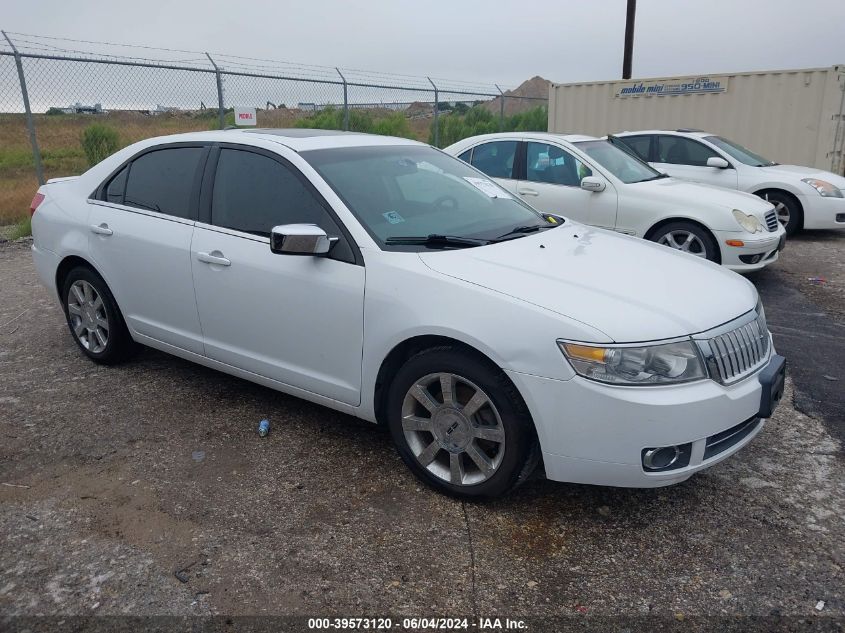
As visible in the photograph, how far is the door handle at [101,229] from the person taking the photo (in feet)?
14.8

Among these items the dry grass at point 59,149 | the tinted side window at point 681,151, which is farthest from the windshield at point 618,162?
the dry grass at point 59,149

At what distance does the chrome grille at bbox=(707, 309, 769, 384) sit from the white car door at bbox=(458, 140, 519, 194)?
4.84 meters

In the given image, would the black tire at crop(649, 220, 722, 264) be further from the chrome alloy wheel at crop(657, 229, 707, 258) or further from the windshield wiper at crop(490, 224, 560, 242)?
the windshield wiper at crop(490, 224, 560, 242)

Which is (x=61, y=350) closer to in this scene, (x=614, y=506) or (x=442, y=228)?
(x=442, y=228)

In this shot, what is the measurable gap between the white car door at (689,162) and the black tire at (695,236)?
3.00 meters

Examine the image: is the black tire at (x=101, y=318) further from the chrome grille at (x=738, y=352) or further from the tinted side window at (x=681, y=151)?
the tinted side window at (x=681, y=151)

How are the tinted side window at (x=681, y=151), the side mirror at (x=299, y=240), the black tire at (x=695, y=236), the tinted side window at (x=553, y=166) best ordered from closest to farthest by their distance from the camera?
the side mirror at (x=299, y=240), the black tire at (x=695, y=236), the tinted side window at (x=553, y=166), the tinted side window at (x=681, y=151)

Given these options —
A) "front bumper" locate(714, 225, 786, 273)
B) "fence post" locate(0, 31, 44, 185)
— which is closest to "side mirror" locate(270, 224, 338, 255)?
"front bumper" locate(714, 225, 786, 273)

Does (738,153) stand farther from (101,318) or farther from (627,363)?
(101,318)

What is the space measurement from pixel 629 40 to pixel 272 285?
1831 centimetres

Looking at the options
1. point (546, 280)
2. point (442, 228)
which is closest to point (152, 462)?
point (442, 228)

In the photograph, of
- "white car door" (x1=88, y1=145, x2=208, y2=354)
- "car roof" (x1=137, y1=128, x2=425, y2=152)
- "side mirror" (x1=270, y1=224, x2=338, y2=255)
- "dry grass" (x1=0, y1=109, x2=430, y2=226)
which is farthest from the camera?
"dry grass" (x1=0, y1=109, x2=430, y2=226)

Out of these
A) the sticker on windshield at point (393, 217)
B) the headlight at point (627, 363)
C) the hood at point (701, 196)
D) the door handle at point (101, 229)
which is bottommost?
the hood at point (701, 196)

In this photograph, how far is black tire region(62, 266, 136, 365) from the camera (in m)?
4.68
